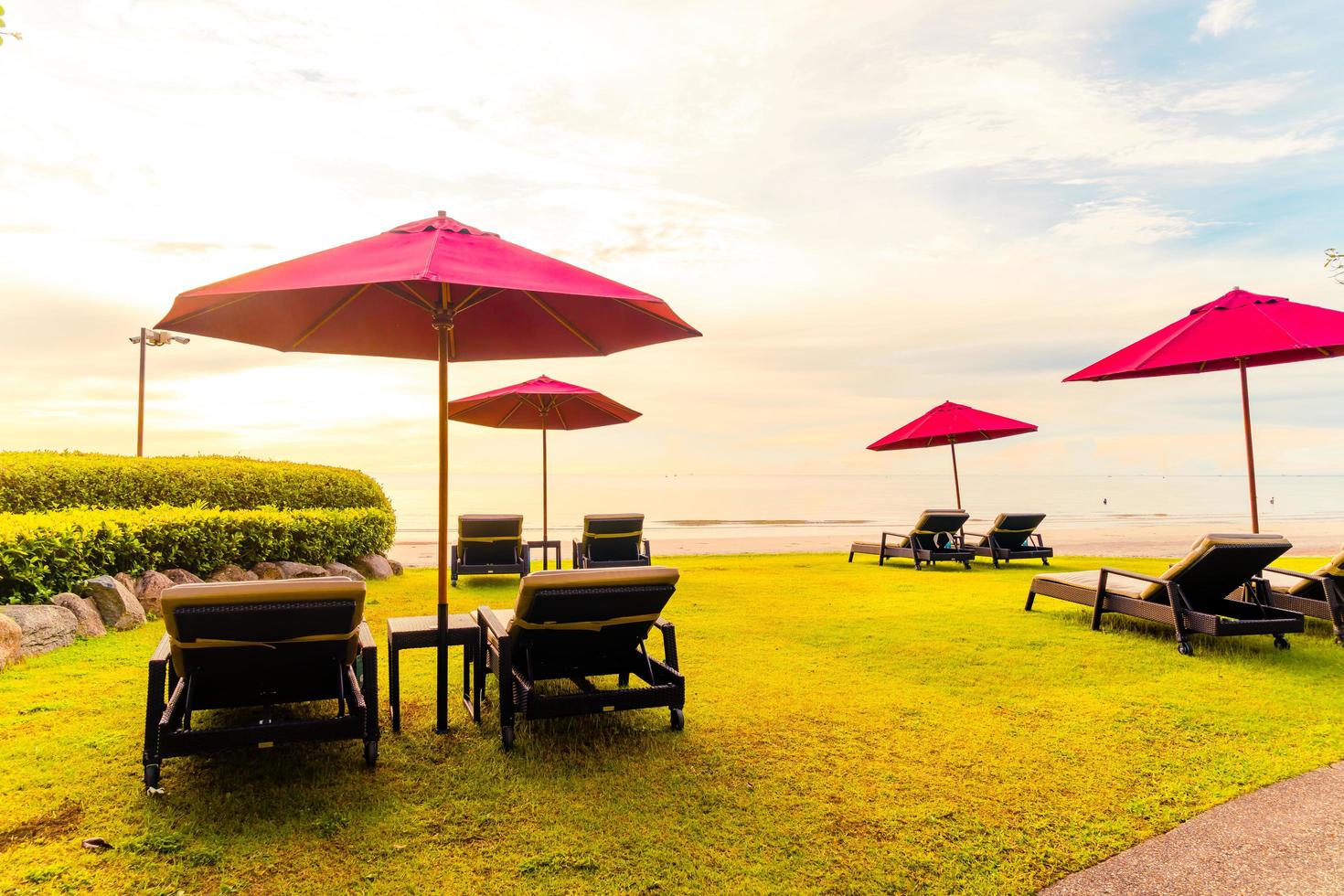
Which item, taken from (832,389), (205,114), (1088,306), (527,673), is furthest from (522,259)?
(832,389)

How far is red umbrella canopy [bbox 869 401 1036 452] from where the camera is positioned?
13438 mm

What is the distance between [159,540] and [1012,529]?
41.3 ft

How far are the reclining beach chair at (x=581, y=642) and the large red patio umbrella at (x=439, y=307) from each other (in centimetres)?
44

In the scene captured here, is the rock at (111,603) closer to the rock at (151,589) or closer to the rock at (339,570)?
the rock at (151,589)

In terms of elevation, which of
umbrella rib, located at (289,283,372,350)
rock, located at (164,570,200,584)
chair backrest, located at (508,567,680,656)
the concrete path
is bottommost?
the concrete path

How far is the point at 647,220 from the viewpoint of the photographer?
1011 centimetres

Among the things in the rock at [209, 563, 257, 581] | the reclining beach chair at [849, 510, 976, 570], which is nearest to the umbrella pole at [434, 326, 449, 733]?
the rock at [209, 563, 257, 581]

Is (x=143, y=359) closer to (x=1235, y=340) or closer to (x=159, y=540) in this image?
(x=159, y=540)

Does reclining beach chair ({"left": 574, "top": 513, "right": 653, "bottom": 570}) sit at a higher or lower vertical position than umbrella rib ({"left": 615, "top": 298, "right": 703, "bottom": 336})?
lower

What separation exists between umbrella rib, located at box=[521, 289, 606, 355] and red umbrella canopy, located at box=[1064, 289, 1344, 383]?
5.17 m

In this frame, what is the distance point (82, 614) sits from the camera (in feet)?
20.5

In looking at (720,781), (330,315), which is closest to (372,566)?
(330,315)

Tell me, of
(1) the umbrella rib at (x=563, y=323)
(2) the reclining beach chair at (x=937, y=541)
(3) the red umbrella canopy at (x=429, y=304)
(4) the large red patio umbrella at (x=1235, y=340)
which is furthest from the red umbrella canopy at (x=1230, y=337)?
(1) the umbrella rib at (x=563, y=323)

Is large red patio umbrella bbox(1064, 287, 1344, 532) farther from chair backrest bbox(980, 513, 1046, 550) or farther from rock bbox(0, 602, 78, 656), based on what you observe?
rock bbox(0, 602, 78, 656)
